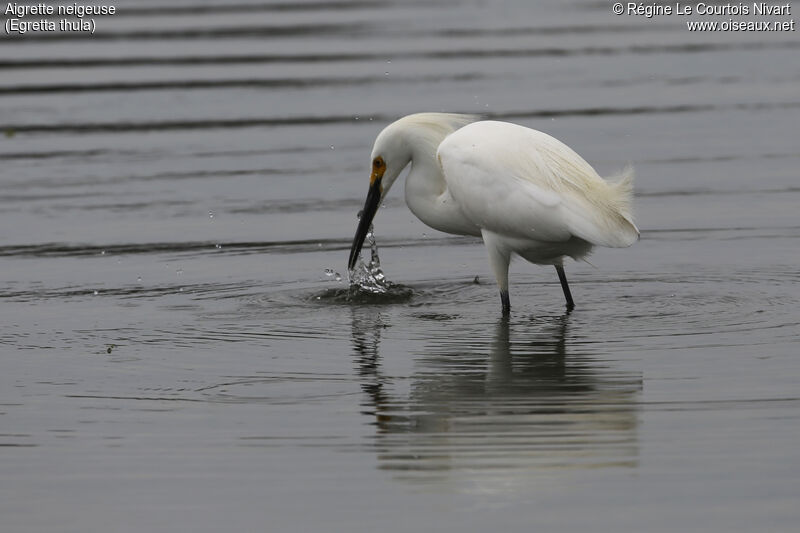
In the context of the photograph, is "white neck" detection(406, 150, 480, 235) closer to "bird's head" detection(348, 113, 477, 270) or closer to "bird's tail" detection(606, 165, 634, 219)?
"bird's head" detection(348, 113, 477, 270)

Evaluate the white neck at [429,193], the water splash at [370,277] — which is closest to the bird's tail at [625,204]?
the white neck at [429,193]

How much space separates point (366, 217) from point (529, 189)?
5.49 ft

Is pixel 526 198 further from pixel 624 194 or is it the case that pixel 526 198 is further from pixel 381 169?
pixel 381 169

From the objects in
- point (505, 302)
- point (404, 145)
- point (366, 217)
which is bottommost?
point (505, 302)

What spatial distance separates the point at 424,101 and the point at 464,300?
7.67m

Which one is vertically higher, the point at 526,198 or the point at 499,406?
the point at 526,198

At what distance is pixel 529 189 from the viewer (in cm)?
906

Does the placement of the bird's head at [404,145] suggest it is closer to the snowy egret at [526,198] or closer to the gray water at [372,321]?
the snowy egret at [526,198]

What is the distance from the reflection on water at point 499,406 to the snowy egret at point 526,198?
1.61 feet

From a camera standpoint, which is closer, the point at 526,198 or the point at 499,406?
the point at 499,406

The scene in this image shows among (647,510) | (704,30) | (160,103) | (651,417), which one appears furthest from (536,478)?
(704,30)

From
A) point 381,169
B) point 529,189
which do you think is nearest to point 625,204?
point 529,189

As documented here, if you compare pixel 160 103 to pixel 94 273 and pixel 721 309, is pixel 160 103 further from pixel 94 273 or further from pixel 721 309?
pixel 721 309

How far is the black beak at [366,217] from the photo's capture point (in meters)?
10.4
